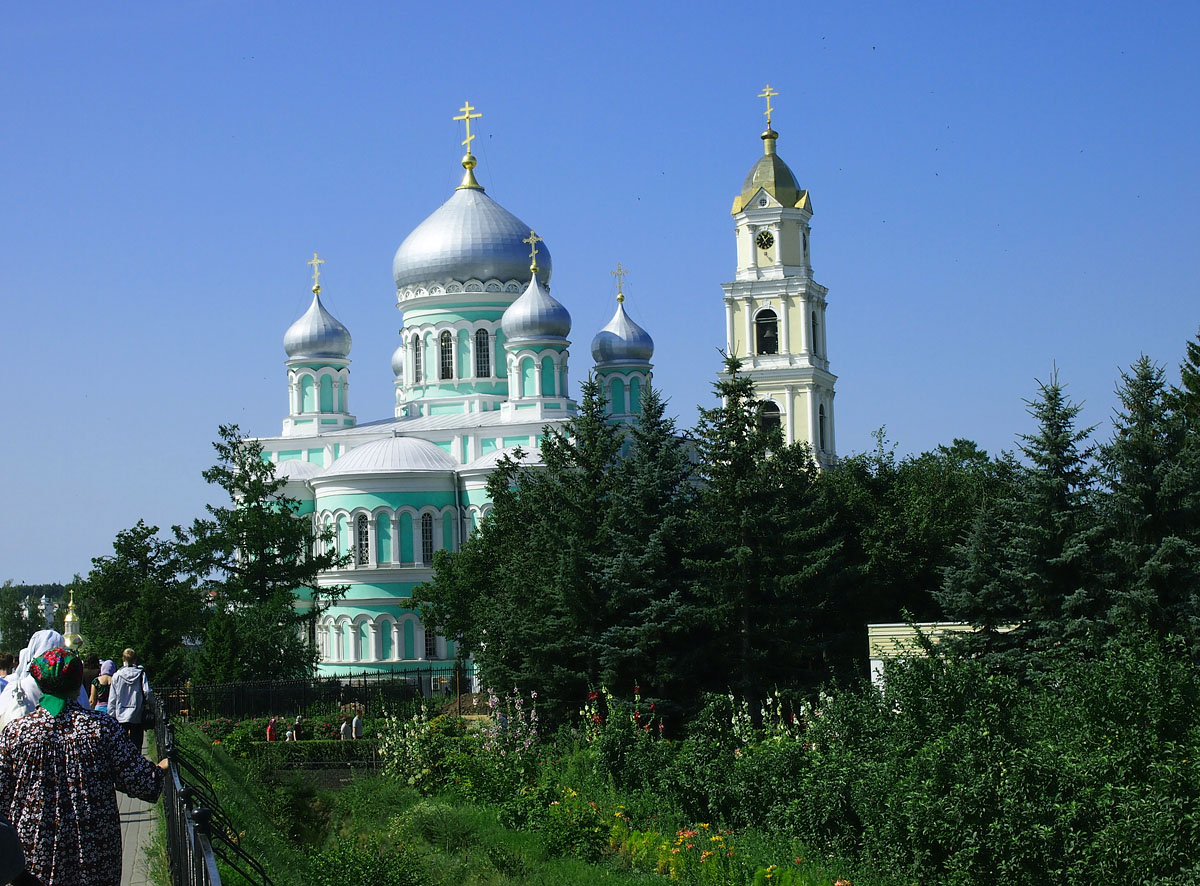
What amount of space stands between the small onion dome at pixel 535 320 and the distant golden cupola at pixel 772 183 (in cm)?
670

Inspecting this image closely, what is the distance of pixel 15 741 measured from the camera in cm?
646

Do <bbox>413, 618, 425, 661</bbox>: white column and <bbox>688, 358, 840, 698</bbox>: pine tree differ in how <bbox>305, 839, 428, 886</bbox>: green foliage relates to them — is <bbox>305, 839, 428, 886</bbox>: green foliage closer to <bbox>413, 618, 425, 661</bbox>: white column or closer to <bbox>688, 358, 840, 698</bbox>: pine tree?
<bbox>688, 358, 840, 698</bbox>: pine tree

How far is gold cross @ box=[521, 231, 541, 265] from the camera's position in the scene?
150 feet

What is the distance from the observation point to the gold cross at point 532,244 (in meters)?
45.8

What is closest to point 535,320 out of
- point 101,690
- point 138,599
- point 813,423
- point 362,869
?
point 813,423

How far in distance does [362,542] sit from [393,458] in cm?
262

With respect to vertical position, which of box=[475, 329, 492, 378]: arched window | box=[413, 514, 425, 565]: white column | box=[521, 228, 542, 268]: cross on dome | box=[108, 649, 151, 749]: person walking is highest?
box=[521, 228, 542, 268]: cross on dome

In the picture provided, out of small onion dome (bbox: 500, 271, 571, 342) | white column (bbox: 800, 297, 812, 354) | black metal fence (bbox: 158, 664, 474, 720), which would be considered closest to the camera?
black metal fence (bbox: 158, 664, 474, 720)

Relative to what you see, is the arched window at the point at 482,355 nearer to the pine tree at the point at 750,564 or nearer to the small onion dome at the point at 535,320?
the small onion dome at the point at 535,320

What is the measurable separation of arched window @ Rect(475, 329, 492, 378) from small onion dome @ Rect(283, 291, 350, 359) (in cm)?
450

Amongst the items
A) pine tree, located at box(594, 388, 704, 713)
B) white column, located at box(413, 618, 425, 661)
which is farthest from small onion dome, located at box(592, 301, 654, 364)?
pine tree, located at box(594, 388, 704, 713)

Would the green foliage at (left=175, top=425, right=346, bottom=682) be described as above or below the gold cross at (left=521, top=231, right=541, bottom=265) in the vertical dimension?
below

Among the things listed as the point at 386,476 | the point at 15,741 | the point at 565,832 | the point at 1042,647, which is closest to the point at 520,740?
the point at 565,832

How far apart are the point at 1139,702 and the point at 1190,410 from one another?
59.6 feet
